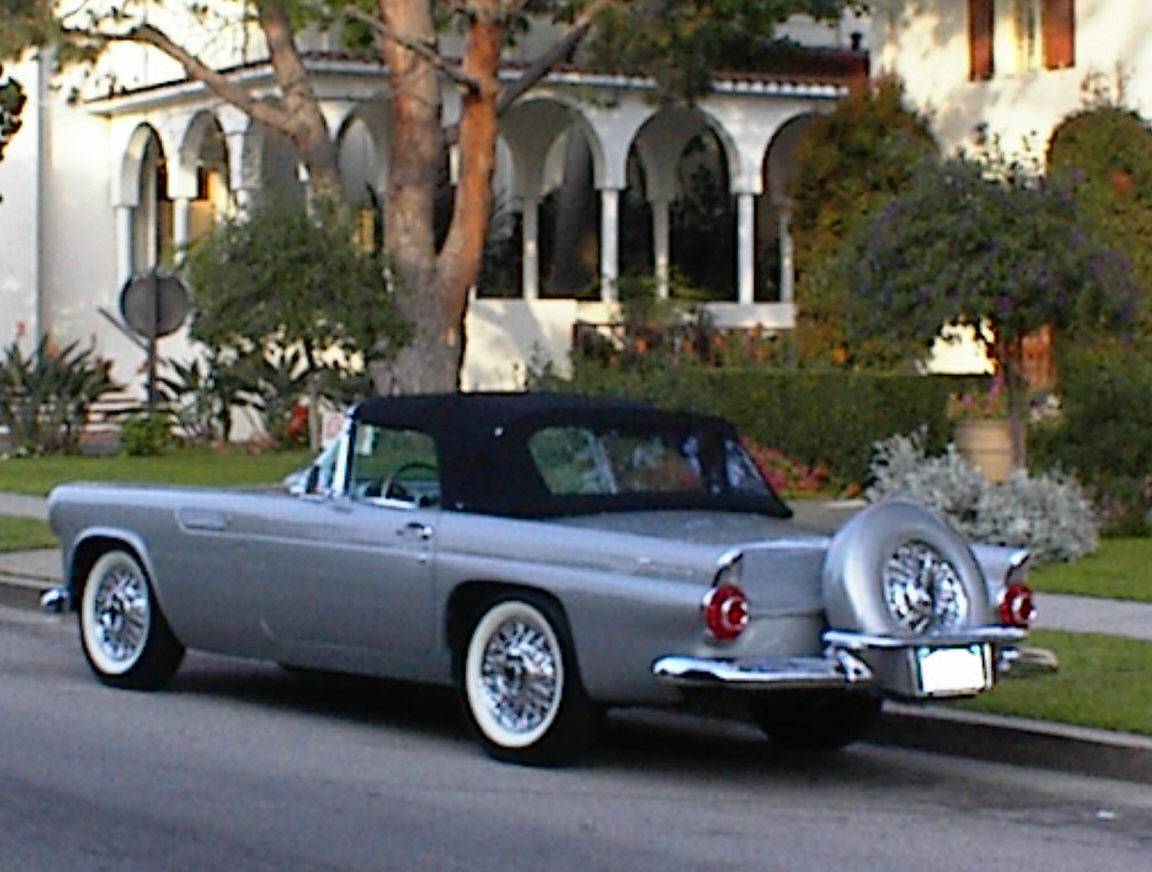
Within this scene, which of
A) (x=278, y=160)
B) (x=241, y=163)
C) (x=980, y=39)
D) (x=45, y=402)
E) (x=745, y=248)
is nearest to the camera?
(x=980, y=39)

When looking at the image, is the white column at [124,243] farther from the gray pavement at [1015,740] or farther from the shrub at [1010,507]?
the gray pavement at [1015,740]

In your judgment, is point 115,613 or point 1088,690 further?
point 115,613

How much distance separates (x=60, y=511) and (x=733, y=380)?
12376 millimetres

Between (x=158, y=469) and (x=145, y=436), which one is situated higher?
(x=145, y=436)

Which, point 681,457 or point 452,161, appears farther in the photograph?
point 452,161

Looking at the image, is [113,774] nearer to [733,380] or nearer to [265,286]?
[265,286]

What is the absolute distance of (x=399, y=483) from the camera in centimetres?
1137

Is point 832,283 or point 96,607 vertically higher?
point 832,283

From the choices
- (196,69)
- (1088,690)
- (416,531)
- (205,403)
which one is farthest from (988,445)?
(205,403)

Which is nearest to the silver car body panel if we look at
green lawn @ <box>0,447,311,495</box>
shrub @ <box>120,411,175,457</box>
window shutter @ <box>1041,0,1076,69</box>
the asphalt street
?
the asphalt street

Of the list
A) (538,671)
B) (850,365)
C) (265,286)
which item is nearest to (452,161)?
(850,365)

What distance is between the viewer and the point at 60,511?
12.9 meters

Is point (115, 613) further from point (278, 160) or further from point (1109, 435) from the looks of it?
point (278, 160)

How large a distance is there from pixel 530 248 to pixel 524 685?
25714 millimetres
